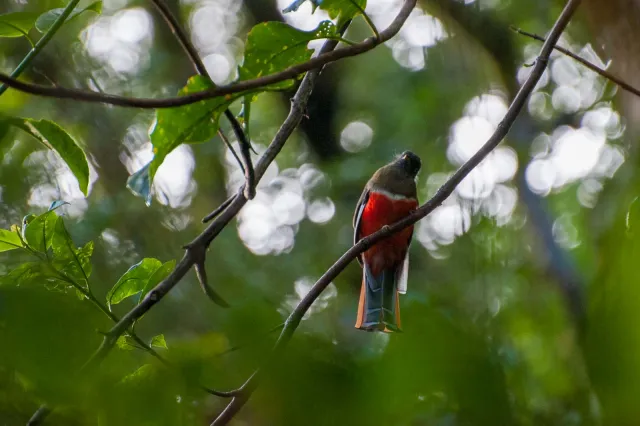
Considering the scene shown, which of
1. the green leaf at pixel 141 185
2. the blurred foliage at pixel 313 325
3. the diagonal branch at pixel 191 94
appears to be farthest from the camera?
the green leaf at pixel 141 185

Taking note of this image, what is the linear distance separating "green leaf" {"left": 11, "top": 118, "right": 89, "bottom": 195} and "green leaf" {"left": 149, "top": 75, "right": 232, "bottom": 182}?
0.18m

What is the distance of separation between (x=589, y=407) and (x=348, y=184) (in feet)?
21.6

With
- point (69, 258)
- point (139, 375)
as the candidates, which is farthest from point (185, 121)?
point (139, 375)

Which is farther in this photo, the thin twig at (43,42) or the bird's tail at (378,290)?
the bird's tail at (378,290)

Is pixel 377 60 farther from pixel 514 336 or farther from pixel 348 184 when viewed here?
pixel 514 336

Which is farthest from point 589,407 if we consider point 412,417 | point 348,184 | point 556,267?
point 348,184

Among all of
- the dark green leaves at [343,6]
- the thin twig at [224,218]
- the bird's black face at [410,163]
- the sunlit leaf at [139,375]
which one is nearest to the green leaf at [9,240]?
the thin twig at [224,218]

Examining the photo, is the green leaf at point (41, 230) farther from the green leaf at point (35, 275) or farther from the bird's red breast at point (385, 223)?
the bird's red breast at point (385, 223)

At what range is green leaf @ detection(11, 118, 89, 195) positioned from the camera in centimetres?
133

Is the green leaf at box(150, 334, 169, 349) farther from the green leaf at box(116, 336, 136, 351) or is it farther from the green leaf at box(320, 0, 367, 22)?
the green leaf at box(320, 0, 367, 22)

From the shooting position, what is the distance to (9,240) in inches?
64.2

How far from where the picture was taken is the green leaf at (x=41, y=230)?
1.57 metres

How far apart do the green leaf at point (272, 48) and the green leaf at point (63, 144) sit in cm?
35

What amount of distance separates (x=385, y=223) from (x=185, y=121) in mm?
2686
